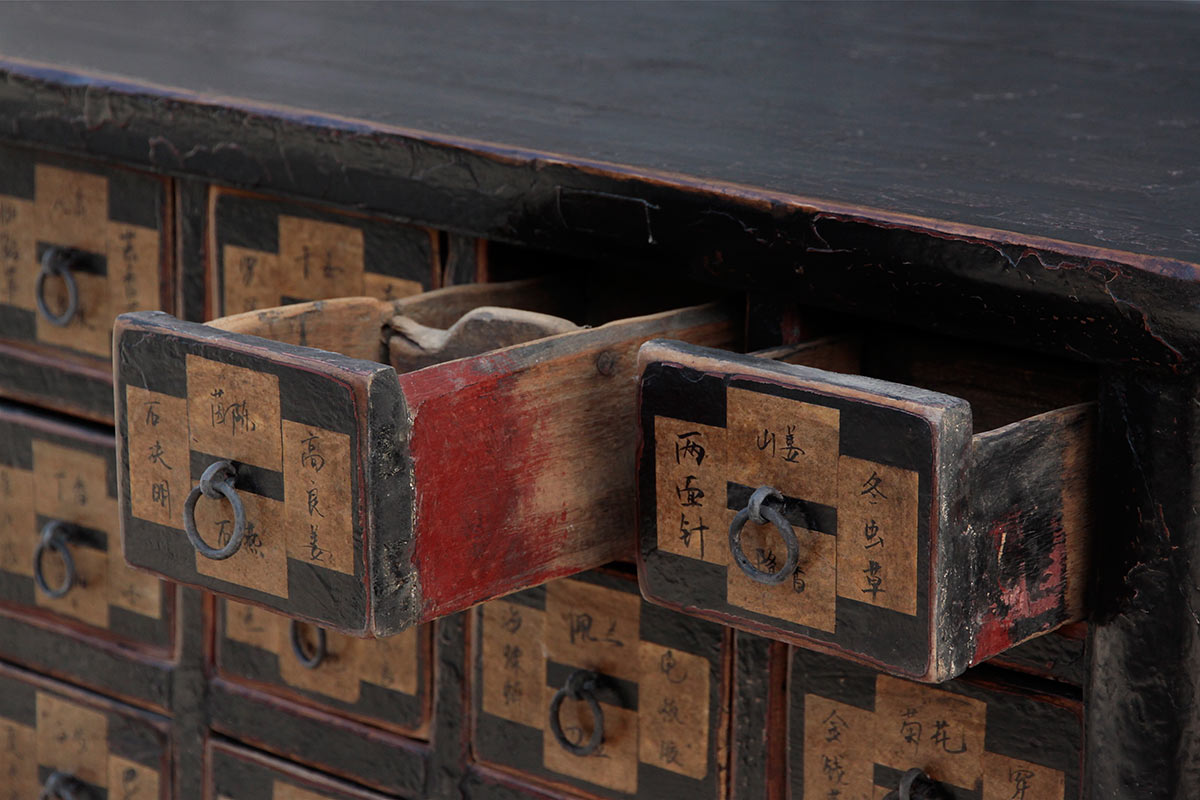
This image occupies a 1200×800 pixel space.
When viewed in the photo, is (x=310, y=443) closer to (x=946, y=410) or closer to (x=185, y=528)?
(x=185, y=528)

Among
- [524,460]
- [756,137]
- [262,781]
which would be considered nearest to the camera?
[524,460]

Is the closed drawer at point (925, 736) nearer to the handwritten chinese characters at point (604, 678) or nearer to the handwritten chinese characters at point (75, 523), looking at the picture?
the handwritten chinese characters at point (604, 678)

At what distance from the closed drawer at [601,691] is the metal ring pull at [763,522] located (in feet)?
0.87

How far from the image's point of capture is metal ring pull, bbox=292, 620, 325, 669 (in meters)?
1.35

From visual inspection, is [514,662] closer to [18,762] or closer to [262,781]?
[262,781]

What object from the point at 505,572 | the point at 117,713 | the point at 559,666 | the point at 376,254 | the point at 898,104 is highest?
the point at 898,104

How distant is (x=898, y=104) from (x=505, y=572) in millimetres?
527

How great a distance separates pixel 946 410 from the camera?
85 centimetres

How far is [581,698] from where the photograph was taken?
1.22 m

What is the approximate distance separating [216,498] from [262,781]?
1.78 ft

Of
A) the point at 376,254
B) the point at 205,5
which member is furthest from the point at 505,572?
the point at 205,5

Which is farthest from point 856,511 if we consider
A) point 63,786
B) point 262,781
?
point 63,786

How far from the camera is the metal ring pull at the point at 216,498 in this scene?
0.94 meters

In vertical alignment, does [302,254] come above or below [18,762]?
Answer: above
